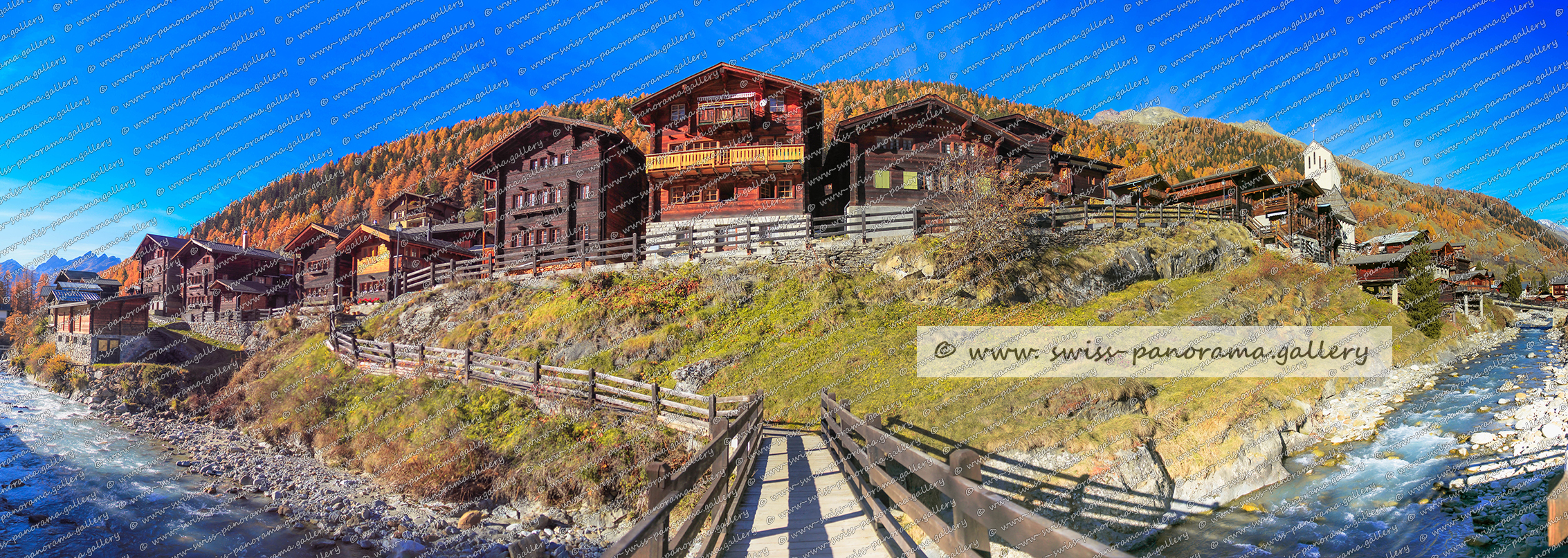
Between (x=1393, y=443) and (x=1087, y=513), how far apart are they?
9989mm

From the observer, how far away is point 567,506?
1236 centimetres

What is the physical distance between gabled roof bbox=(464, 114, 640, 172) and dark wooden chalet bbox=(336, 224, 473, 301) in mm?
6380

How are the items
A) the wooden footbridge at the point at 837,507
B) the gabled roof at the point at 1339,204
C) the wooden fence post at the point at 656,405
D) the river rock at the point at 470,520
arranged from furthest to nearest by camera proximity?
1. the gabled roof at the point at 1339,204
2. the wooden fence post at the point at 656,405
3. the river rock at the point at 470,520
4. the wooden footbridge at the point at 837,507

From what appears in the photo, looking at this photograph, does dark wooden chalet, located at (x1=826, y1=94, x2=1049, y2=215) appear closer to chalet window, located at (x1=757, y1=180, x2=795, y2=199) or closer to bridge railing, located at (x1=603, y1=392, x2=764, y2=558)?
chalet window, located at (x1=757, y1=180, x2=795, y2=199)

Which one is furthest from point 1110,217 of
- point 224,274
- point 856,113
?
point 224,274

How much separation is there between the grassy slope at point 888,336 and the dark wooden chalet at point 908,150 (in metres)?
12.2

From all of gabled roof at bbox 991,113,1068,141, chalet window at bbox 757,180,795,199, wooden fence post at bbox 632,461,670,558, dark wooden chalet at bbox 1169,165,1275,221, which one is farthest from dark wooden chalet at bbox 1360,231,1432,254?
wooden fence post at bbox 632,461,670,558

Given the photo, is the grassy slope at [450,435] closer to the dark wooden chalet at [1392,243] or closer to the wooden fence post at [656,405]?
the wooden fence post at [656,405]

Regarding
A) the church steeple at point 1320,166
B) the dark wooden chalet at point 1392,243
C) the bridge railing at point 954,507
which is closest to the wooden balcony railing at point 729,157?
the bridge railing at point 954,507

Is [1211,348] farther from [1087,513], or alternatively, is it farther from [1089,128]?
[1089,128]

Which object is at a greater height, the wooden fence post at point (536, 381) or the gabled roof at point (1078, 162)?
the gabled roof at point (1078, 162)

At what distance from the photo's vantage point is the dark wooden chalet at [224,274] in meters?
43.0

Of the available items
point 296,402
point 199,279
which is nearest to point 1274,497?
point 296,402

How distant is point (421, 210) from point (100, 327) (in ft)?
88.9
